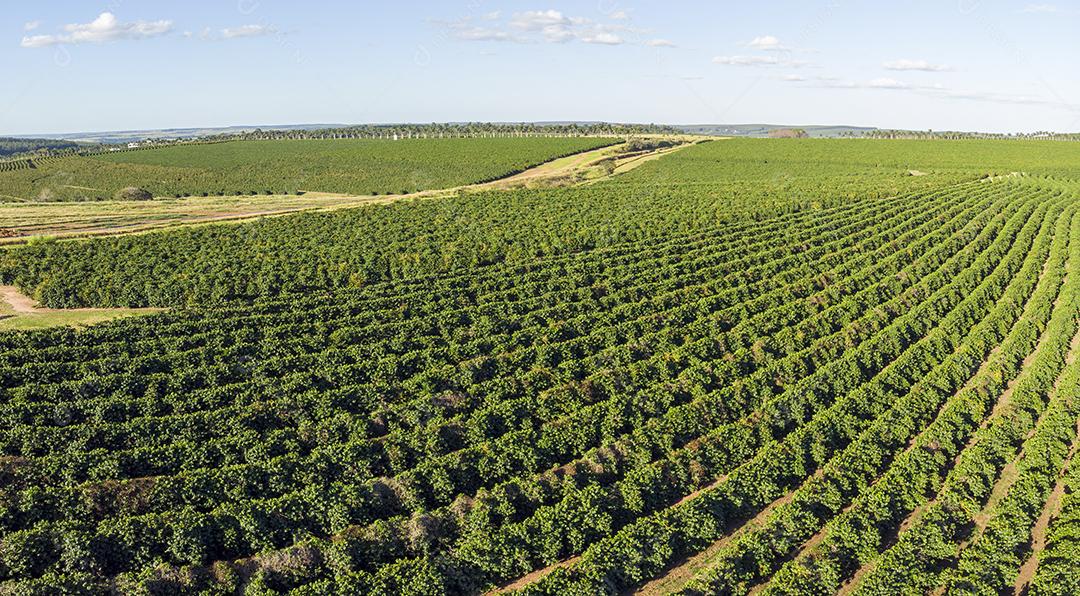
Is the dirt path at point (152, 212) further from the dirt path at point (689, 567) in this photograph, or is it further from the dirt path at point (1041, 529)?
the dirt path at point (1041, 529)

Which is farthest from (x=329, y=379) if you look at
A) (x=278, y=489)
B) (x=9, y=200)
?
(x=9, y=200)

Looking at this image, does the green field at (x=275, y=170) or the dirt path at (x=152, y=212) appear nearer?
the dirt path at (x=152, y=212)

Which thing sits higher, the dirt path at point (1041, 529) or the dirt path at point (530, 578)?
the dirt path at point (1041, 529)

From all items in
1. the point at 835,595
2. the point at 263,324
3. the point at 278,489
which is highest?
the point at 263,324

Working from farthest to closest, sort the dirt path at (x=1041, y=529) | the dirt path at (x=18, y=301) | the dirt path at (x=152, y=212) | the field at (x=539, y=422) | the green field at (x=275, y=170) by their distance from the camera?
the green field at (x=275, y=170) < the dirt path at (x=152, y=212) < the dirt path at (x=18, y=301) < the field at (x=539, y=422) < the dirt path at (x=1041, y=529)

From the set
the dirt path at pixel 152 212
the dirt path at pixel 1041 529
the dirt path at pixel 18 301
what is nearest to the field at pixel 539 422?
the dirt path at pixel 1041 529

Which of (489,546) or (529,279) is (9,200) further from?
(489,546)
